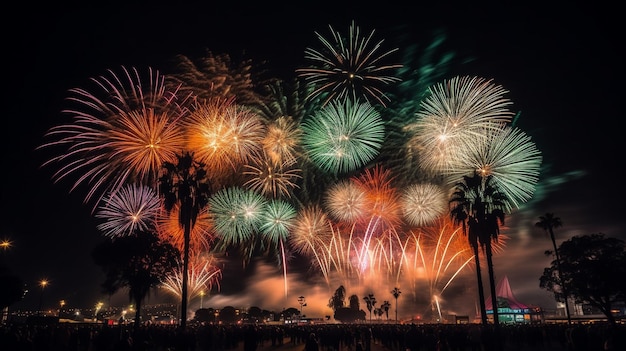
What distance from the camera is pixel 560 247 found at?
5781 centimetres

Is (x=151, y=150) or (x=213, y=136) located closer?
(x=151, y=150)

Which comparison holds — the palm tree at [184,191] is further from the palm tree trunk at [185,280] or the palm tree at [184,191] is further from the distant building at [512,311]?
the distant building at [512,311]

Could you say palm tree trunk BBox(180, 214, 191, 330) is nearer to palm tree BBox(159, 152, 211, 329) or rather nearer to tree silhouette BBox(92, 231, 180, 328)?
palm tree BBox(159, 152, 211, 329)

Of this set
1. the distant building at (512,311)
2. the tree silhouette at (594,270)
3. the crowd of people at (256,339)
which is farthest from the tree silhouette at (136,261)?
the distant building at (512,311)

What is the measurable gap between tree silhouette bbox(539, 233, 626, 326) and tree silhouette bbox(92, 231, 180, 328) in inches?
1965

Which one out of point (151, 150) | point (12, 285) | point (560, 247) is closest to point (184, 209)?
point (151, 150)

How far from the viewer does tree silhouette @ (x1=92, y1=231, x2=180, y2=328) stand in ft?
146

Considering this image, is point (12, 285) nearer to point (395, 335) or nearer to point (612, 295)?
point (395, 335)

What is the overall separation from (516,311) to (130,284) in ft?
323

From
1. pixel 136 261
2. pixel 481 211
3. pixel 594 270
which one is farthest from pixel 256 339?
pixel 594 270

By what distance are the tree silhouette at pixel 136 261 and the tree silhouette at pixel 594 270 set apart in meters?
49.9

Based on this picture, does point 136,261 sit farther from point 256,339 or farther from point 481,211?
point 481,211

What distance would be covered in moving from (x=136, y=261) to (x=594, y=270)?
2141 inches

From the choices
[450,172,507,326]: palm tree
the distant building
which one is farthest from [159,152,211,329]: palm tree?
the distant building
